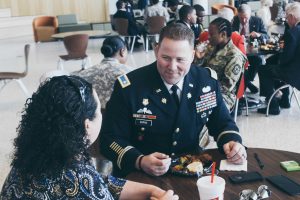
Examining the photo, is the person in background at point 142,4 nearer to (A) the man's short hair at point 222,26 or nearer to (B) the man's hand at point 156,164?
(A) the man's short hair at point 222,26

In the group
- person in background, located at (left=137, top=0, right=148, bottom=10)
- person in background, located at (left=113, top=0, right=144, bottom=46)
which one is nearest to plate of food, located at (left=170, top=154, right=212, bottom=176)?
person in background, located at (left=113, top=0, right=144, bottom=46)

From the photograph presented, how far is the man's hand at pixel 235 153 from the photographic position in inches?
69.9

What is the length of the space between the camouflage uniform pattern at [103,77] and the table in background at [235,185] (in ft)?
4.34

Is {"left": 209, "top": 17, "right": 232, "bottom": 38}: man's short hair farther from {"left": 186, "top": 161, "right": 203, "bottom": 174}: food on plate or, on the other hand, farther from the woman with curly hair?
the woman with curly hair

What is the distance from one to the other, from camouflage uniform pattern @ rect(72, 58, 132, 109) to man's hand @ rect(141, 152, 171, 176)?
53.0 inches

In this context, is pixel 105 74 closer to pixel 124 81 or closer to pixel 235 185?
pixel 124 81

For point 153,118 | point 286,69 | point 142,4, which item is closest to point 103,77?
point 153,118

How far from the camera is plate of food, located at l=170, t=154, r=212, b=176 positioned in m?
1.69

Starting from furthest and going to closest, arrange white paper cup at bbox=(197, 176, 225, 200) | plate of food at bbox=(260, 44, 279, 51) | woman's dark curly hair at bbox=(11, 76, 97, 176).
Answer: plate of food at bbox=(260, 44, 279, 51) → white paper cup at bbox=(197, 176, 225, 200) → woman's dark curly hair at bbox=(11, 76, 97, 176)

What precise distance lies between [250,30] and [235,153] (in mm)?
4615

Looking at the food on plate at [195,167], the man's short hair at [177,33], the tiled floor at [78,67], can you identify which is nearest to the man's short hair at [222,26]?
the tiled floor at [78,67]

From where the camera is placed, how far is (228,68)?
3.77 metres

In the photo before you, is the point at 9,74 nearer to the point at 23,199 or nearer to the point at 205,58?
the point at 205,58

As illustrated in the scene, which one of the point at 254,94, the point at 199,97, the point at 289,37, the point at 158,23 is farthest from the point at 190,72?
the point at 158,23
